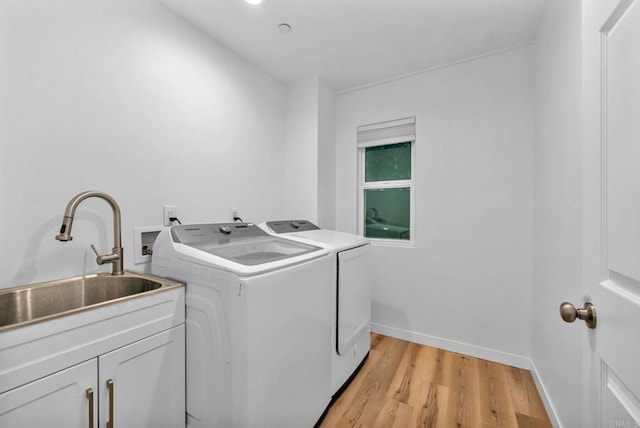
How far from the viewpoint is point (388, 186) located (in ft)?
8.45

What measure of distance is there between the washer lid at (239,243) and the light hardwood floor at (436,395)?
3.22 feet

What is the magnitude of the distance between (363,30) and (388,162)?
1.14 m

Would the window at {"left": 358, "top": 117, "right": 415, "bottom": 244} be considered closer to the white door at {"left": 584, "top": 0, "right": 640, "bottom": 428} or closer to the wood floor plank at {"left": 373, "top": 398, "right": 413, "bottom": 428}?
the wood floor plank at {"left": 373, "top": 398, "right": 413, "bottom": 428}

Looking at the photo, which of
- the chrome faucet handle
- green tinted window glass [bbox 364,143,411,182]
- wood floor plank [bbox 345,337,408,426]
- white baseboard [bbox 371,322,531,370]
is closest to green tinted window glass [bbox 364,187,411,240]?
green tinted window glass [bbox 364,143,411,182]

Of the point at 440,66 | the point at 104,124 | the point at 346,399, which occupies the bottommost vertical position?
the point at 346,399

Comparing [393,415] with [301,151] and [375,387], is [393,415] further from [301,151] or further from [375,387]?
[301,151]

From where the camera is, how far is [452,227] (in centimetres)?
220

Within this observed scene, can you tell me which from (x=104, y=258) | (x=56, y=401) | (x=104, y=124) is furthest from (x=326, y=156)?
(x=56, y=401)

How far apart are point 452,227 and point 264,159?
1.71 meters

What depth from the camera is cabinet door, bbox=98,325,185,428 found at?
0.98 meters

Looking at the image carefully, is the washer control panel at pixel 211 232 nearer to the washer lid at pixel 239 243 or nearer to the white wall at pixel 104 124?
the washer lid at pixel 239 243

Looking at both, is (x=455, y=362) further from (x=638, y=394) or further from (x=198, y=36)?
(x=198, y=36)

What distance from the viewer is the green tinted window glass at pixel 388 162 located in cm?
249

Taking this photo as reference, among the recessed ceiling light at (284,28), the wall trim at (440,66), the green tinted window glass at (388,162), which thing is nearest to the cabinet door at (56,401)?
the recessed ceiling light at (284,28)
